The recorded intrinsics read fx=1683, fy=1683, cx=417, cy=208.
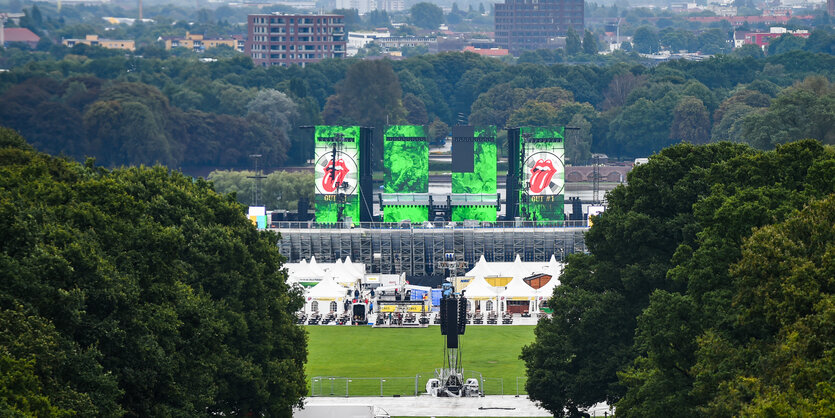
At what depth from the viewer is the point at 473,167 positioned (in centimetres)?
11600

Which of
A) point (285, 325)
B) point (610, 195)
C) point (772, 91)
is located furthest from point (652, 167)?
point (772, 91)

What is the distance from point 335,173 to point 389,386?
4224 cm

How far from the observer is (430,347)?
3255 inches

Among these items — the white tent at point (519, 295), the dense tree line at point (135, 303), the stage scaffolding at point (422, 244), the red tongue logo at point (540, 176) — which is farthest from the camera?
the red tongue logo at point (540, 176)

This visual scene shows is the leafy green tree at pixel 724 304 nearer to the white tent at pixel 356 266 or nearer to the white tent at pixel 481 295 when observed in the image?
the white tent at pixel 481 295

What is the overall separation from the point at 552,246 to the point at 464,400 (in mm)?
41060

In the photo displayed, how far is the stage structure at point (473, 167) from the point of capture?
378 feet

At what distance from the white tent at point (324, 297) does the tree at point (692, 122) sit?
3721 inches

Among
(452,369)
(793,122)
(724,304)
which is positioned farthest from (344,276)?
(793,122)

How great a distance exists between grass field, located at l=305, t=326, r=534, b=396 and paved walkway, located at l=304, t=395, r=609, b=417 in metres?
1.72

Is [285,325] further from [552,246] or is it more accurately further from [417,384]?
[552,246]

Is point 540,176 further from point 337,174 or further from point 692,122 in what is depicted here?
point 692,122

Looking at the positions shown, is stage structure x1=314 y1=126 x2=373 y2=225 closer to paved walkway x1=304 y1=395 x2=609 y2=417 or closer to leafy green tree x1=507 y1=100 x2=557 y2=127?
paved walkway x1=304 y1=395 x2=609 y2=417

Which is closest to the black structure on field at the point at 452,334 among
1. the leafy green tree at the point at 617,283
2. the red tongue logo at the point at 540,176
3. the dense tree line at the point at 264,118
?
the leafy green tree at the point at 617,283
